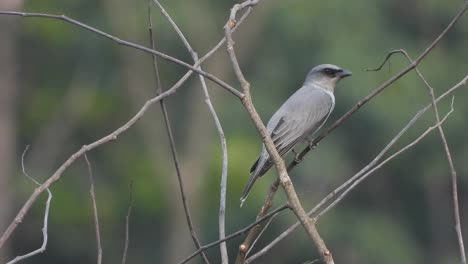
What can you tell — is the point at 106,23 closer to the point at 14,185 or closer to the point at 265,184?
the point at 14,185

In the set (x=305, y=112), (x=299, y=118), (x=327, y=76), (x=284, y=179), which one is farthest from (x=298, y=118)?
(x=284, y=179)

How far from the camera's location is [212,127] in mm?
20625

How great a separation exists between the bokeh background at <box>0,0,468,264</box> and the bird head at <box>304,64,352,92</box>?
9974 millimetres

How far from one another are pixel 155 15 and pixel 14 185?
12.0 ft

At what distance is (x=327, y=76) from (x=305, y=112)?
666 mm

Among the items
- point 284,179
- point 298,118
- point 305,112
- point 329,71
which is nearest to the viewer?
point 284,179

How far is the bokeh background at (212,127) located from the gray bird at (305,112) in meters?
10.0

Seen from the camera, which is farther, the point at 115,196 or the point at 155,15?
the point at 115,196

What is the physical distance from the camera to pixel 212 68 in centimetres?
1864

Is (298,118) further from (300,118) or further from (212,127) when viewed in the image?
(212,127)

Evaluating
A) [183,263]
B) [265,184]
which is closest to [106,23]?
[265,184]

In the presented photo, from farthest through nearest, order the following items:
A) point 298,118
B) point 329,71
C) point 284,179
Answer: point 329,71
point 298,118
point 284,179

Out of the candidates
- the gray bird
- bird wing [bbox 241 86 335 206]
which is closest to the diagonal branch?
the gray bird

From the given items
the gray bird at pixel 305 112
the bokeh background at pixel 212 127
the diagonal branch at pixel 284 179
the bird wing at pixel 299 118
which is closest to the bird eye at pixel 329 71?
the gray bird at pixel 305 112
